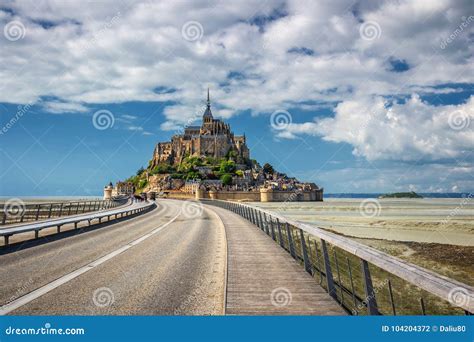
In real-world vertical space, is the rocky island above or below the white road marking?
above

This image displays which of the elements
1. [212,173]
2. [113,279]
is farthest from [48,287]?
[212,173]

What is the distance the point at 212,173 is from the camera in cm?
17138

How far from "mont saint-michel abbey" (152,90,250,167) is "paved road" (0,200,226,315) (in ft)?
575

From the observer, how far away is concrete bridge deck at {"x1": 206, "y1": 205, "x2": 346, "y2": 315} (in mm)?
5090

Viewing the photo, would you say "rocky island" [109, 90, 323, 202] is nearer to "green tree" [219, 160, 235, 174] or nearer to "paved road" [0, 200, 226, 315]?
"green tree" [219, 160, 235, 174]

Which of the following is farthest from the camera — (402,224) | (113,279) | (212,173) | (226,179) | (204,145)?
(204,145)

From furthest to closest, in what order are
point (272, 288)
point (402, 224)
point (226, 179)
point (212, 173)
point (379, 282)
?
point (212, 173), point (226, 179), point (402, 224), point (379, 282), point (272, 288)

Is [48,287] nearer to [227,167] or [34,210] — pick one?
[34,210]

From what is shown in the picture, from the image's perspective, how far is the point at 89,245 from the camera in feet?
39.5

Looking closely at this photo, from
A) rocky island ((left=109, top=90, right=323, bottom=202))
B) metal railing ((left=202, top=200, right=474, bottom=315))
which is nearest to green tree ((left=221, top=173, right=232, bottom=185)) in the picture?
rocky island ((left=109, top=90, right=323, bottom=202))

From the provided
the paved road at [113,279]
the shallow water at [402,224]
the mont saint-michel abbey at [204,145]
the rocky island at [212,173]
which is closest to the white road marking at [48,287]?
the paved road at [113,279]

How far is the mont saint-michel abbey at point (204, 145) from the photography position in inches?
7397

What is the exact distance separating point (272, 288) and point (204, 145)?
600ft

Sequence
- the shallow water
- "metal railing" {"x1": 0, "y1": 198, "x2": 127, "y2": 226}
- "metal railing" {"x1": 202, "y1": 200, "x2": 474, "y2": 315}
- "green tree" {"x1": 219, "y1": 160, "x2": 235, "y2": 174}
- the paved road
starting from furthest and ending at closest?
"green tree" {"x1": 219, "y1": 160, "x2": 235, "y2": 174} → the shallow water → "metal railing" {"x1": 0, "y1": 198, "x2": 127, "y2": 226} → the paved road → "metal railing" {"x1": 202, "y1": 200, "x2": 474, "y2": 315}
